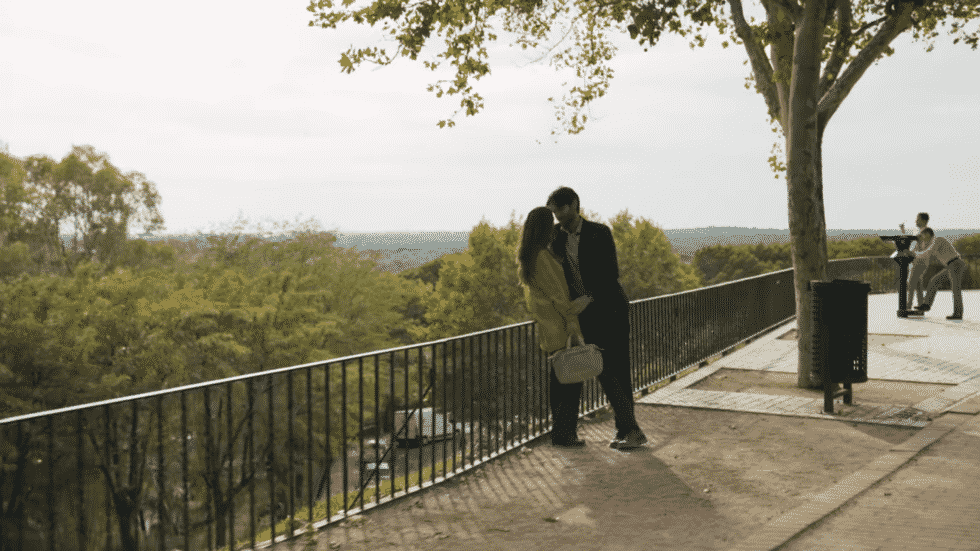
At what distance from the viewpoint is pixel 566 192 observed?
6.72 m

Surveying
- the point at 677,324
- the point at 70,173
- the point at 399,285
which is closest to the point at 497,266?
the point at 399,285

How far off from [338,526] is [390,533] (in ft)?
1.40

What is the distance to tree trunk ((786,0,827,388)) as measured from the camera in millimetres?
9805

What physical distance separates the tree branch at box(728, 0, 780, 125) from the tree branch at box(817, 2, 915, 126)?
2.17 feet

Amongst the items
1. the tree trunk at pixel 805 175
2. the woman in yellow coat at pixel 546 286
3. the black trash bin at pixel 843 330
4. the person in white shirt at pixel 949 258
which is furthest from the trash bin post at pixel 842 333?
the person in white shirt at pixel 949 258

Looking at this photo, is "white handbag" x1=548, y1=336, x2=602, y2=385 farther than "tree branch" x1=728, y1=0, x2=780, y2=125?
No

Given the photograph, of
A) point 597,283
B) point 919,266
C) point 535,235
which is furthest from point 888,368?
point 919,266

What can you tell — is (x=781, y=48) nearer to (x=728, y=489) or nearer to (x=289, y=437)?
(x=728, y=489)

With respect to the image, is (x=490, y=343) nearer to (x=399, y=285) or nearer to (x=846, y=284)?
(x=846, y=284)

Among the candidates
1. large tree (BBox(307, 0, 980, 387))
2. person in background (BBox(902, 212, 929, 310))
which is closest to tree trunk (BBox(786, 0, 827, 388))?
large tree (BBox(307, 0, 980, 387))

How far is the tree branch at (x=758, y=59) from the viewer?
10766 mm

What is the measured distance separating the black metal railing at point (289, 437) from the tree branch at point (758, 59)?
106 inches

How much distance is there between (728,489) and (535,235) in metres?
2.22

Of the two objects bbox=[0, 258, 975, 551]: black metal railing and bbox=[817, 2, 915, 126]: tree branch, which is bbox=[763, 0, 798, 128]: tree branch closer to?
bbox=[817, 2, 915, 126]: tree branch
